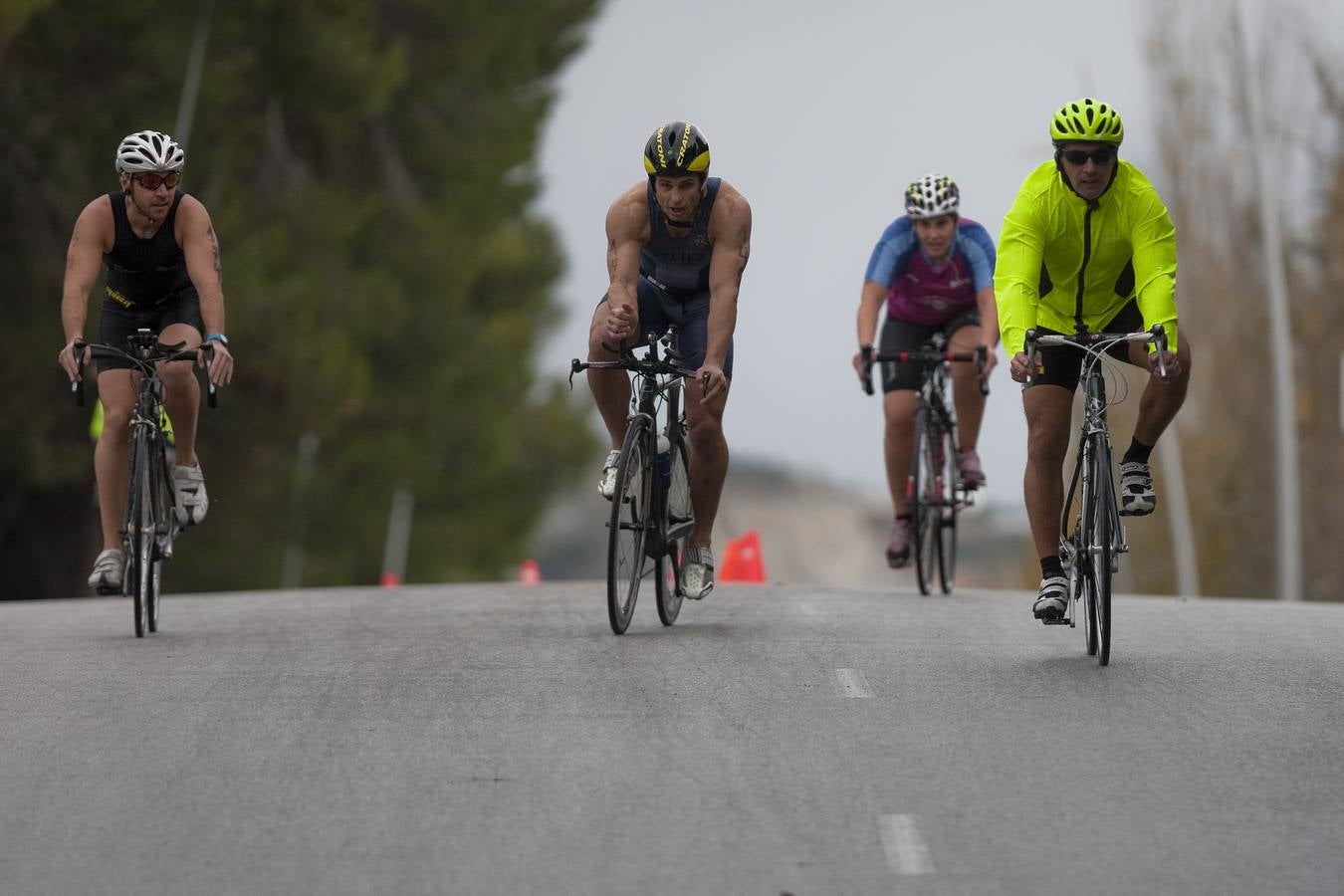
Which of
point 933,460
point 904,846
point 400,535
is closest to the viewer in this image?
point 904,846

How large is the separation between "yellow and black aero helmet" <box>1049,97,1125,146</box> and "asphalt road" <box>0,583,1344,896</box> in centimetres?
214

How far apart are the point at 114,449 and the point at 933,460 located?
5.32 meters

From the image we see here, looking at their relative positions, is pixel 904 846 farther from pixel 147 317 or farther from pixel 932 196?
pixel 932 196

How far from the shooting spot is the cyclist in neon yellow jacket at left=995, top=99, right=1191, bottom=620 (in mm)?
9914

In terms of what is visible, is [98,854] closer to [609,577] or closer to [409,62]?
[609,577]

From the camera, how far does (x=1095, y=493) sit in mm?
9930

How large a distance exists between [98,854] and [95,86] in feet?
83.6

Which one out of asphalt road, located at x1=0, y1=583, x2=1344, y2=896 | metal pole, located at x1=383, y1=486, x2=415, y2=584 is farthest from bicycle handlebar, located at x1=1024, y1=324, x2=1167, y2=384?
metal pole, located at x1=383, y1=486, x2=415, y2=584

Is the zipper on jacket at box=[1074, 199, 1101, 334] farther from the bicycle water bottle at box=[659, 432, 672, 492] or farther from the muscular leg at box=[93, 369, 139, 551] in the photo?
the muscular leg at box=[93, 369, 139, 551]

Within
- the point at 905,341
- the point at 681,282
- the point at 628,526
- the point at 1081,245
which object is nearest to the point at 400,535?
the point at 905,341

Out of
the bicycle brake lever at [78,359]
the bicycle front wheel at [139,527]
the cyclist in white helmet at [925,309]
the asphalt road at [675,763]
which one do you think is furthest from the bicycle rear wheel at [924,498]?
the bicycle brake lever at [78,359]

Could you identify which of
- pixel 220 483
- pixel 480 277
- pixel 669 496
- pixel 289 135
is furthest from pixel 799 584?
pixel 480 277

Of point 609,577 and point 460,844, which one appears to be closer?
point 460,844

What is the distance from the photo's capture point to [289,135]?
147 feet
